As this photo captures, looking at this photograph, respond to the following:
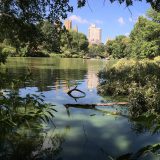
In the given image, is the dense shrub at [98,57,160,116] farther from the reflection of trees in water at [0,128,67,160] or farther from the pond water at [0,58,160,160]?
the reflection of trees in water at [0,128,67,160]

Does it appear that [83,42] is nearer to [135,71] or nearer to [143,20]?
[143,20]

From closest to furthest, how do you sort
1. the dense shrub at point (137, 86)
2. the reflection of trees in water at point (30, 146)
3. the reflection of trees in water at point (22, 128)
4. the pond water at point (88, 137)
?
1. the reflection of trees in water at point (22, 128)
2. the reflection of trees in water at point (30, 146)
3. the pond water at point (88, 137)
4. the dense shrub at point (137, 86)

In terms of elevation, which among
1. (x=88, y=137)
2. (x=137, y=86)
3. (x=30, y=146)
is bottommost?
(x=88, y=137)

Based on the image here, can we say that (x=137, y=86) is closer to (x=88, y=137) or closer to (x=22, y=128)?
(x=88, y=137)

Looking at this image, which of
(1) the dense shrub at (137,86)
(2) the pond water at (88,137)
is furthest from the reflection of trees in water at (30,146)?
(1) the dense shrub at (137,86)

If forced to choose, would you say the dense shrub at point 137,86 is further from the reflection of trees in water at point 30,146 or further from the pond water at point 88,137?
the reflection of trees in water at point 30,146

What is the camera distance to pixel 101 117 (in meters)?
14.5

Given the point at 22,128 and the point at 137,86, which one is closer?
the point at 22,128

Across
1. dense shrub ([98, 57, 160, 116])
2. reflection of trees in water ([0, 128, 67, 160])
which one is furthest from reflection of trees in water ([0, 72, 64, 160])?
dense shrub ([98, 57, 160, 116])

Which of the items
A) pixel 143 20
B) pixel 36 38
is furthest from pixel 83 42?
pixel 36 38

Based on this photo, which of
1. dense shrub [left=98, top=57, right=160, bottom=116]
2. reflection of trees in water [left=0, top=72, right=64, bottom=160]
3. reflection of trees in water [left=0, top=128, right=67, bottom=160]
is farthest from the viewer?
dense shrub [left=98, top=57, right=160, bottom=116]

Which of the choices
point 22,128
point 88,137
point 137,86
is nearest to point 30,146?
point 22,128

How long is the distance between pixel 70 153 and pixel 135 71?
15308 millimetres

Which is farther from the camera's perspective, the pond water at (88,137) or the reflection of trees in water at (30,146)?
the pond water at (88,137)
